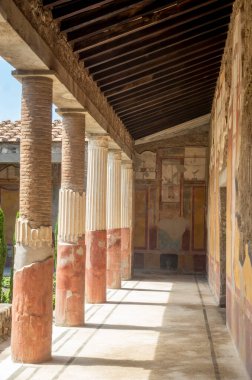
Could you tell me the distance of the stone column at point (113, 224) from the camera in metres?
13.1

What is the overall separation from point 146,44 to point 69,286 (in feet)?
11.8

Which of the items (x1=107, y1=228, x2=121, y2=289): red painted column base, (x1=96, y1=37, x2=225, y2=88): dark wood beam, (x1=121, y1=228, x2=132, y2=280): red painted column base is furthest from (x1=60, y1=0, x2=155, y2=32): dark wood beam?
(x1=121, y1=228, x2=132, y2=280): red painted column base

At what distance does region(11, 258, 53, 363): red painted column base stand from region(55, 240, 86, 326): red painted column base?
2.03 metres

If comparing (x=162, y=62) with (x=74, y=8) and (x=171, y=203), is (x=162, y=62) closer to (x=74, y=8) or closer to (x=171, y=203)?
(x=74, y=8)

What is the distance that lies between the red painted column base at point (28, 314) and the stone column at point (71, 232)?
2.04 meters

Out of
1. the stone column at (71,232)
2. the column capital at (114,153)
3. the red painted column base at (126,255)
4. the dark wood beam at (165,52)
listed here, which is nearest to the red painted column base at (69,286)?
the stone column at (71,232)

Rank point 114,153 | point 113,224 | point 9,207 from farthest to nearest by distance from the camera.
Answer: point 9,207, point 113,224, point 114,153

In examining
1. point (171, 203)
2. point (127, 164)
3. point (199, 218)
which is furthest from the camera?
point (171, 203)

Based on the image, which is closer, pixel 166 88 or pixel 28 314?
pixel 28 314

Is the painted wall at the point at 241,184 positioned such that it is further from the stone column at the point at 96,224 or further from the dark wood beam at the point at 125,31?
the stone column at the point at 96,224

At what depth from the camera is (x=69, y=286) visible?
8.21 meters

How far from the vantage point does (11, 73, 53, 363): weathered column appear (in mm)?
6062

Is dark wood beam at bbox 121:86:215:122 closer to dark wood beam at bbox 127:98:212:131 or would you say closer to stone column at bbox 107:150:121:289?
dark wood beam at bbox 127:98:212:131

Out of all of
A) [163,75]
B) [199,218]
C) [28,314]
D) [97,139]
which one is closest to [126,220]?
[199,218]
